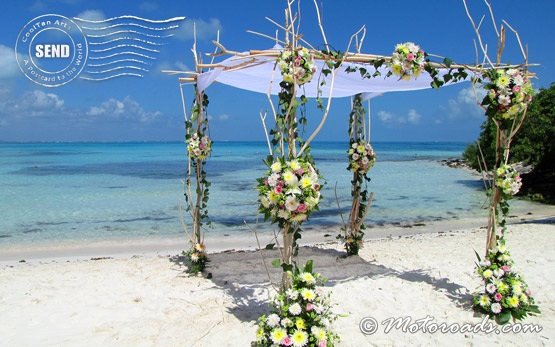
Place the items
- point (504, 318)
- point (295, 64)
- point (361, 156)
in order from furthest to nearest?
1. point (361, 156)
2. point (504, 318)
3. point (295, 64)

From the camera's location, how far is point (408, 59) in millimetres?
4254

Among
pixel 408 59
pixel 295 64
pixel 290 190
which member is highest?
pixel 408 59

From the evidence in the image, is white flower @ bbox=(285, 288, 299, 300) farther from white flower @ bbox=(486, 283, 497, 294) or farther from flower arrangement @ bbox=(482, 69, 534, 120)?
flower arrangement @ bbox=(482, 69, 534, 120)

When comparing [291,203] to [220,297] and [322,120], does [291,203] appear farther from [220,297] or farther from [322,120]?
[220,297]

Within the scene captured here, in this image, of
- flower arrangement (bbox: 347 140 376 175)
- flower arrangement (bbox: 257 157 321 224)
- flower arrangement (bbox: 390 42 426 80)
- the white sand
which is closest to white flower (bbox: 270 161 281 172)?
flower arrangement (bbox: 257 157 321 224)

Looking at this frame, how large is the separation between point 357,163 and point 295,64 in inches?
109

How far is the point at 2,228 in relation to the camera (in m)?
9.95

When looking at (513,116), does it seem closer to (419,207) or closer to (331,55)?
(331,55)

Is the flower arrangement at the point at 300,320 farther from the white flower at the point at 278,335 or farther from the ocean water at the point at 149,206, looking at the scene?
the ocean water at the point at 149,206

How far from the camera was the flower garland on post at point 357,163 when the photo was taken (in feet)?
20.0

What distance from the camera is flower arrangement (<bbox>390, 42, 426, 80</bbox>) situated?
4.26 meters

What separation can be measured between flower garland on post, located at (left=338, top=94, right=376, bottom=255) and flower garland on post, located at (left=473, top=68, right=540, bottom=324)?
181 centimetres

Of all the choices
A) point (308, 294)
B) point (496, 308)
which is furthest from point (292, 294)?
point (496, 308)

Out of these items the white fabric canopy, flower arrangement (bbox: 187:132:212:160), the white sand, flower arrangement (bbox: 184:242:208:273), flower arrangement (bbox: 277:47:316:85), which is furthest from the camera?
A: flower arrangement (bbox: 184:242:208:273)
